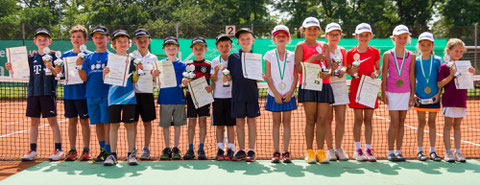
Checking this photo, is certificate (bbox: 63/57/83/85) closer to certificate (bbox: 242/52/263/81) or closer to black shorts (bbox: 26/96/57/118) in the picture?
black shorts (bbox: 26/96/57/118)

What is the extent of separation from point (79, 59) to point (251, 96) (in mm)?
2081

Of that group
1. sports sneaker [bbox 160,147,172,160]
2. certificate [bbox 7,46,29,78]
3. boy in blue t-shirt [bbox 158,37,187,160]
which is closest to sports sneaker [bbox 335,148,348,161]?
boy in blue t-shirt [bbox 158,37,187,160]

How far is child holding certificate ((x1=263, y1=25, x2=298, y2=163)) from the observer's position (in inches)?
177

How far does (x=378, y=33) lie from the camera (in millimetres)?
16656

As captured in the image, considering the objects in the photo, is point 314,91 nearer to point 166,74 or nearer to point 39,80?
point 166,74

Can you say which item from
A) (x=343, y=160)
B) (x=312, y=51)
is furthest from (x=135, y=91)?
(x=343, y=160)

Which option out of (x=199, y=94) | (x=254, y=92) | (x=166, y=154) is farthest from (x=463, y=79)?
(x=166, y=154)

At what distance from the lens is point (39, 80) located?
16.1ft

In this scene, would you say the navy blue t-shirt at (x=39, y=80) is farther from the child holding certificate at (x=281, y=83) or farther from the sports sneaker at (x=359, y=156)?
the sports sneaker at (x=359, y=156)

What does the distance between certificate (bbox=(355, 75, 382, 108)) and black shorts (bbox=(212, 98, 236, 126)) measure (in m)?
1.57

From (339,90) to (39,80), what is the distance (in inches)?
152

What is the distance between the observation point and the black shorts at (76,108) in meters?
4.76

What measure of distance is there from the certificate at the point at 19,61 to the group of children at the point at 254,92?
126 mm

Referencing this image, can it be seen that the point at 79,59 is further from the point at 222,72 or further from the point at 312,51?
the point at 312,51
